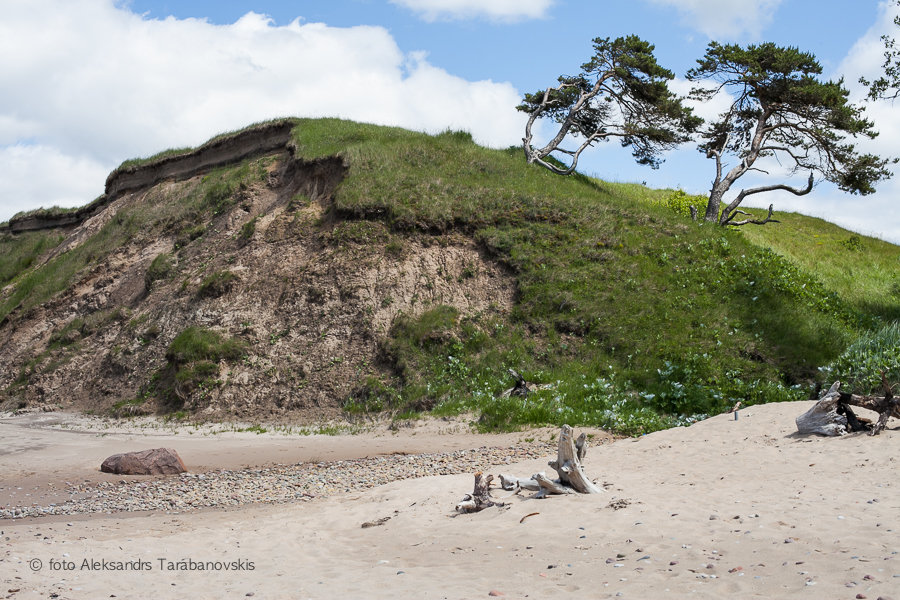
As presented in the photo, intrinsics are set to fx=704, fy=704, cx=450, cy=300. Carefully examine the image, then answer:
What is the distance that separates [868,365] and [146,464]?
12.1m

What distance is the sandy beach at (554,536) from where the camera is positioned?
16.6ft

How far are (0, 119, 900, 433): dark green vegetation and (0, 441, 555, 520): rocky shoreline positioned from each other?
263 cm

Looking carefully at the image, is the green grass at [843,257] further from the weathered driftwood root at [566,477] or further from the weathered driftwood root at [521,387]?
the weathered driftwood root at [566,477]

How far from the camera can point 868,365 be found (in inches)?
467

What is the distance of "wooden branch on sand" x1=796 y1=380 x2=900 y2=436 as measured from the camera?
886 centimetres

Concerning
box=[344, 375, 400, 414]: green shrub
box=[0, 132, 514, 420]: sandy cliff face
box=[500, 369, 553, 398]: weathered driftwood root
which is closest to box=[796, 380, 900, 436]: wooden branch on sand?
box=[500, 369, 553, 398]: weathered driftwood root

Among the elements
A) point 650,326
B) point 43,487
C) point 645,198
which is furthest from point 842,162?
point 43,487

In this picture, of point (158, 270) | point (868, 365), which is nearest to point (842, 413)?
point (868, 365)

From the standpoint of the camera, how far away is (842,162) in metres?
24.1

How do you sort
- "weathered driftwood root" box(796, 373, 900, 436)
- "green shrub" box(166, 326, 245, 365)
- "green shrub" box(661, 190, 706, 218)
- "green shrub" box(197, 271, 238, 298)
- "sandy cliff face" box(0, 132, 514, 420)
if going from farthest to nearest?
"green shrub" box(661, 190, 706, 218)
"green shrub" box(197, 271, 238, 298)
"green shrub" box(166, 326, 245, 365)
"sandy cliff face" box(0, 132, 514, 420)
"weathered driftwood root" box(796, 373, 900, 436)

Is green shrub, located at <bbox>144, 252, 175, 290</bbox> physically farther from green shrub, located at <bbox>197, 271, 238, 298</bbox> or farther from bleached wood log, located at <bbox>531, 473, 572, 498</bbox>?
bleached wood log, located at <bbox>531, 473, 572, 498</bbox>

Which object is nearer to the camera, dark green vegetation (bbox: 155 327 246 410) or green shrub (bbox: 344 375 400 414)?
green shrub (bbox: 344 375 400 414)

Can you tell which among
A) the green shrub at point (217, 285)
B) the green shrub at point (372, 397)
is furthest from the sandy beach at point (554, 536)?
the green shrub at point (217, 285)

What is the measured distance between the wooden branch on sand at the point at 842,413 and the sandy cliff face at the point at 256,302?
32.7 ft
